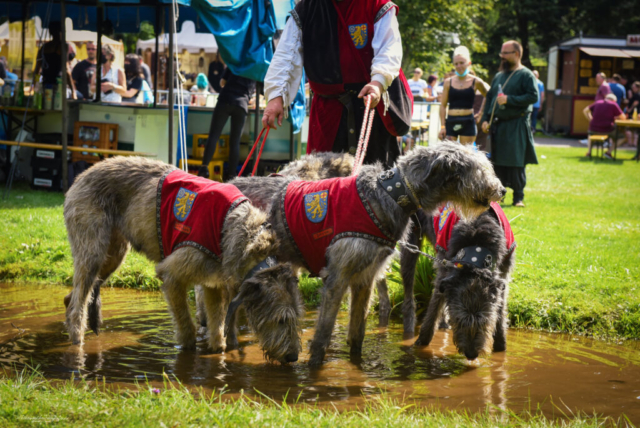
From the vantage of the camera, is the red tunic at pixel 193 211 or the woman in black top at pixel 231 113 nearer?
the red tunic at pixel 193 211

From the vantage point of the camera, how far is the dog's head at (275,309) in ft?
13.6

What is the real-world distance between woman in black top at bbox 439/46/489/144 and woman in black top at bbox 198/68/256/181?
11.3ft

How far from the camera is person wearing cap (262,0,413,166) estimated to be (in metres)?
5.38

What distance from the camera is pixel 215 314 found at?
5.06 metres

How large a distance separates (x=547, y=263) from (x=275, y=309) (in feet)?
13.6

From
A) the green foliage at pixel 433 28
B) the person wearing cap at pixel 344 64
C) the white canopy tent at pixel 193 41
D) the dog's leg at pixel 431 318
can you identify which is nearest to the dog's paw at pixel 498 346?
the dog's leg at pixel 431 318

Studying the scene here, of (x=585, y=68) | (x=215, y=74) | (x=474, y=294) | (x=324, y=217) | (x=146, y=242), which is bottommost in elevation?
(x=474, y=294)

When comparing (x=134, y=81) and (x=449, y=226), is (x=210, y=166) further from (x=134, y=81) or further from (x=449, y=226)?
(x=449, y=226)

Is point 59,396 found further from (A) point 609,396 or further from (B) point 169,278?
(A) point 609,396

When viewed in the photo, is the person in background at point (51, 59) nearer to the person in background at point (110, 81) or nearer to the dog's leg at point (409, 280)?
the person in background at point (110, 81)

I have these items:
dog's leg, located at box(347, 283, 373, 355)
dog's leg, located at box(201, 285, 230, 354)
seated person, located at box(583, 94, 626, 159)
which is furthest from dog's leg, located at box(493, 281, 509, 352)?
seated person, located at box(583, 94, 626, 159)

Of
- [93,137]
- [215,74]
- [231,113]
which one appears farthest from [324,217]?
[215,74]

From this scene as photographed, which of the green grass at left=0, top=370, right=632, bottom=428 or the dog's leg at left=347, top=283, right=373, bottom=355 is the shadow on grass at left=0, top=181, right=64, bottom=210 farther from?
the green grass at left=0, top=370, right=632, bottom=428

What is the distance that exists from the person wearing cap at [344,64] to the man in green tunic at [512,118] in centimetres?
602
